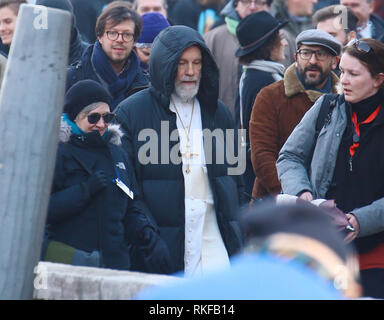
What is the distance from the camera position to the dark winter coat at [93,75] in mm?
7676

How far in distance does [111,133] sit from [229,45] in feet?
12.7

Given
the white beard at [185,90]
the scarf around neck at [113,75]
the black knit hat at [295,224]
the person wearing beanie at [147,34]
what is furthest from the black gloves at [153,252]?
the black knit hat at [295,224]

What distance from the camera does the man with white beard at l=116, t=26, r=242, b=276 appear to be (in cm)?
649

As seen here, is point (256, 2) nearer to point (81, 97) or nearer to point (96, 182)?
point (81, 97)

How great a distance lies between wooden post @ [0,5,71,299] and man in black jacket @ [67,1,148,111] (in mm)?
2549

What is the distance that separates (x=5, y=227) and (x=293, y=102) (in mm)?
3040

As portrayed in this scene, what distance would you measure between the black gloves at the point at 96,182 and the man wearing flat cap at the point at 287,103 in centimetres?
170

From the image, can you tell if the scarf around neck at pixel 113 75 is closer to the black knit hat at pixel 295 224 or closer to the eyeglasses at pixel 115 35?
the eyeglasses at pixel 115 35

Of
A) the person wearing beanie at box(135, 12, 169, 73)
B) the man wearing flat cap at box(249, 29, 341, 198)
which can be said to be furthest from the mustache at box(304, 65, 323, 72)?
the person wearing beanie at box(135, 12, 169, 73)

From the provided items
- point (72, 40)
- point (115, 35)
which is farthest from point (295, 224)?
point (72, 40)

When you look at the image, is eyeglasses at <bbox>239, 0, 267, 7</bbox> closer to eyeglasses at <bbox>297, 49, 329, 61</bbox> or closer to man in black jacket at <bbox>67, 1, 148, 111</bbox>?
man in black jacket at <bbox>67, 1, 148, 111</bbox>

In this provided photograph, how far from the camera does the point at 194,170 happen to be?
658cm
